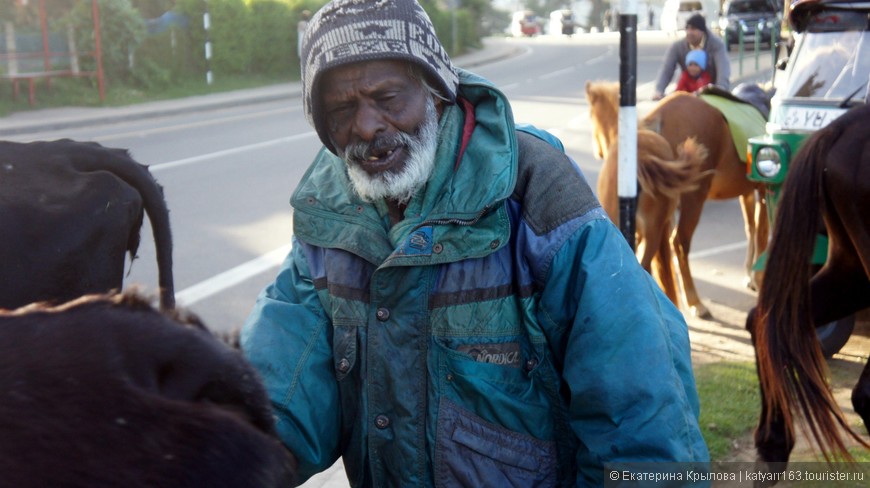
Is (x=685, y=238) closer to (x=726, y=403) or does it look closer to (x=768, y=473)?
(x=726, y=403)

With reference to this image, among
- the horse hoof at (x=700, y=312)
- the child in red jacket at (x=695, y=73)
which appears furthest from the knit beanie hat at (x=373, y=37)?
the child in red jacket at (x=695, y=73)

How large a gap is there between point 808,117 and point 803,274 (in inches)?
90.0

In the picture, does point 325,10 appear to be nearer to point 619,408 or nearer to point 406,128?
point 406,128

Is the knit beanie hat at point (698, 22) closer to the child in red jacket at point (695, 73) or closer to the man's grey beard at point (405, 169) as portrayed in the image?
the child in red jacket at point (695, 73)

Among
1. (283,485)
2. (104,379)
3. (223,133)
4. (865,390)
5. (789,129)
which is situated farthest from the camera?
(223,133)

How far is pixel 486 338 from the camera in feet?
6.81

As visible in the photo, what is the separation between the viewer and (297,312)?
2.21 meters

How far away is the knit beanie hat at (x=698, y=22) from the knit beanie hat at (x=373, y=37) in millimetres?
8346

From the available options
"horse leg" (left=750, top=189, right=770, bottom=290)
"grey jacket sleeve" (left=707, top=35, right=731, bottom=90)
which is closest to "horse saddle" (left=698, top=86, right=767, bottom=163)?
"horse leg" (left=750, top=189, right=770, bottom=290)

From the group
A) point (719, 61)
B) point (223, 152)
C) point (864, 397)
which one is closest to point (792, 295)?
point (864, 397)

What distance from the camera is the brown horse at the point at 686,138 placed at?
7.02 m

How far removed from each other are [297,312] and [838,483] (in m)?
2.98

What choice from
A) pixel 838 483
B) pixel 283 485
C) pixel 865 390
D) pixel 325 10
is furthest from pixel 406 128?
pixel 838 483

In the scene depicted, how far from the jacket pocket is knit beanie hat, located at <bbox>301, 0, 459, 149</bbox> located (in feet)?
2.51
